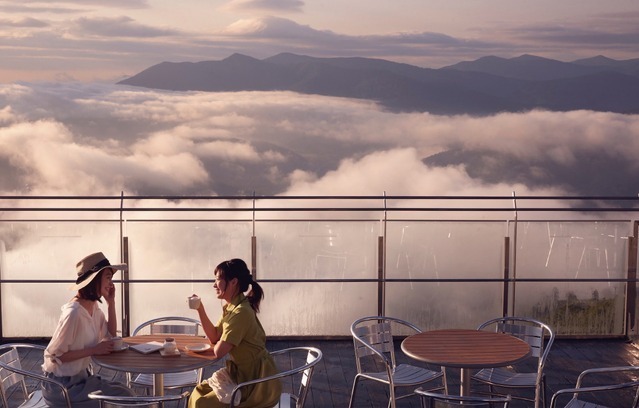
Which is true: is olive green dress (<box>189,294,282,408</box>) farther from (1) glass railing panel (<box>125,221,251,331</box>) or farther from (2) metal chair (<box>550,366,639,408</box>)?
(1) glass railing panel (<box>125,221,251,331</box>)

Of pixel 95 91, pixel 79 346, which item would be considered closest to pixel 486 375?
pixel 79 346

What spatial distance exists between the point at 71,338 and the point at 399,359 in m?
2.82

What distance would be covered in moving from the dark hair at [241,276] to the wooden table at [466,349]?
0.79 m

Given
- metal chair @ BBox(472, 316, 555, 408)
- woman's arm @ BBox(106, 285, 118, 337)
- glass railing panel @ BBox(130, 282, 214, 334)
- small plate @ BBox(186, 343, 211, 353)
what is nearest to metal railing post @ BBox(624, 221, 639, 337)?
metal chair @ BBox(472, 316, 555, 408)

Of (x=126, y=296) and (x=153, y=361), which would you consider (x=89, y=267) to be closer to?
(x=153, y=361)

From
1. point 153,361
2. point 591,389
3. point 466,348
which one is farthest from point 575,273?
point 153,361

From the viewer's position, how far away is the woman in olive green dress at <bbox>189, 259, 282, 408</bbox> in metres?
3.86

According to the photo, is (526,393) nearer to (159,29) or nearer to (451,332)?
(451,332)

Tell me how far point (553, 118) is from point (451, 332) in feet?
211

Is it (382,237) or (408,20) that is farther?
(408,20)

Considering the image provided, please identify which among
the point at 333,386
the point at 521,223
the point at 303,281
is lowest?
the point at 333,386

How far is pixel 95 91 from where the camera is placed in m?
71.1

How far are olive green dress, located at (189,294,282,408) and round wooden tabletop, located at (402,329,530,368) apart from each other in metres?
0.74

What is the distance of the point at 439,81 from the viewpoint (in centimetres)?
6688
